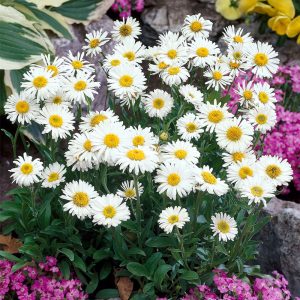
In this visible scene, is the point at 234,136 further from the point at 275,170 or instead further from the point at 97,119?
the point at 97,119

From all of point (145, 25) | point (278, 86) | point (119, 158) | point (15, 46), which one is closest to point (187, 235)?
point (119, 158)

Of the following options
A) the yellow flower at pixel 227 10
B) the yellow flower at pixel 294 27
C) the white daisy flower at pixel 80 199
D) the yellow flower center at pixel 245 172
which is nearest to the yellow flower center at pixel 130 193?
the white daisy flower at pixel 80 199

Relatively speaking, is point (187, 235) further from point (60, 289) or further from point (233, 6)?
point (233, 6)

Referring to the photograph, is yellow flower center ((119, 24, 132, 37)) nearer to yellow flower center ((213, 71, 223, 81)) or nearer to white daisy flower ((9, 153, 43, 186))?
yellow flower center ((213, 71, 223, 81))

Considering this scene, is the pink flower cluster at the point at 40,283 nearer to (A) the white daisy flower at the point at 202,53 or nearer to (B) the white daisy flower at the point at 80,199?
(B) the white daisy flower at the point at 80,199

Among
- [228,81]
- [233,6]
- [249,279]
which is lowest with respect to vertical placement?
[249,279]

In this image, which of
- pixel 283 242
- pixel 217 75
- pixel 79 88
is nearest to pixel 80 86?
pixel 79 88
